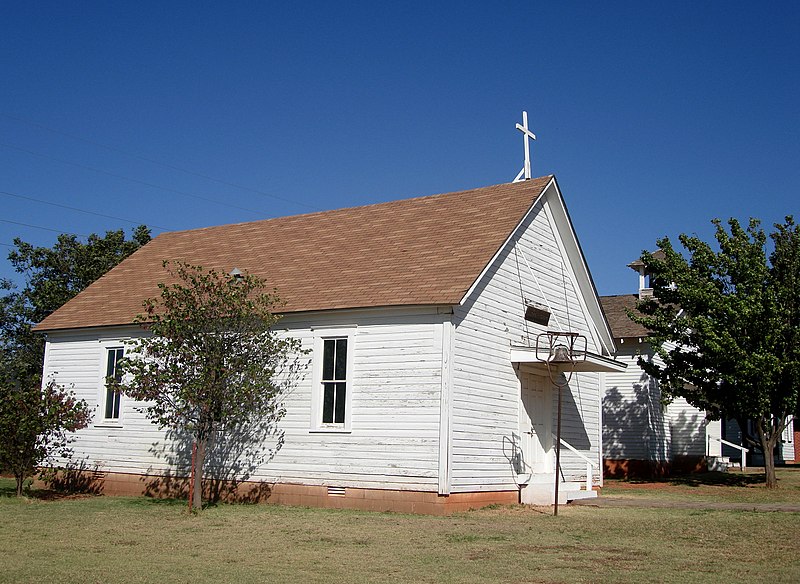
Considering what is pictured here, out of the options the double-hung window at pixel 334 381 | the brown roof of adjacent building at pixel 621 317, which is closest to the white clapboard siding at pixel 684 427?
the brown roof of adjacent building at pixel 621 317

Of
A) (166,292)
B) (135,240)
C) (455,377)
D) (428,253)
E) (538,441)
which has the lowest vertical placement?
(538,441)

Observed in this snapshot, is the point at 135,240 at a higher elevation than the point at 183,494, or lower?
higher

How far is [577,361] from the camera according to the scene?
61.7ft

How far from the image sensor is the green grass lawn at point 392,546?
1005cm

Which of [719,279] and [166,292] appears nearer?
[166,292]

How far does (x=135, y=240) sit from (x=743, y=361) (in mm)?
25135

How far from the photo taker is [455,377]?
16969mm

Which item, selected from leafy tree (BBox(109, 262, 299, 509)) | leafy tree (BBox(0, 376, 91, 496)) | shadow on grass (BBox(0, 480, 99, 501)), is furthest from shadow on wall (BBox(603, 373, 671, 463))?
leafy tree (BBox(0, 376, 91, 496))

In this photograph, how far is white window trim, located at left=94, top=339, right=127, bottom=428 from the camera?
71.5 feet

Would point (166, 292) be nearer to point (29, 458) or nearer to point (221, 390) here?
point (221, 390)

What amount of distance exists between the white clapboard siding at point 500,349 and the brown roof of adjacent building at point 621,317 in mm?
6739

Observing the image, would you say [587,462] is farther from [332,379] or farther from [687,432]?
[687,432]

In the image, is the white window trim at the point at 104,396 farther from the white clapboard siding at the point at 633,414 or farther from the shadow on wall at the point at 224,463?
the white clapboard siding at the point at 633,414

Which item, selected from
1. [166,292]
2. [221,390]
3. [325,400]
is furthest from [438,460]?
[166,292]
